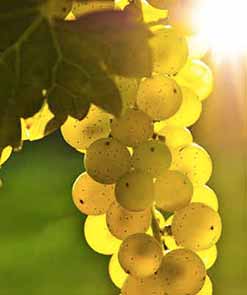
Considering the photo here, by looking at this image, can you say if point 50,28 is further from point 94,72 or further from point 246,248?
point 246,248

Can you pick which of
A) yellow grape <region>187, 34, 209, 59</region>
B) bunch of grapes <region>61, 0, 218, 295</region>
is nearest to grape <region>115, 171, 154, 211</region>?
bunch of grapes <region>61, 0, 218, 295</region>

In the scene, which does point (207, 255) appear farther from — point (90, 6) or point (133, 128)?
point (90, 6)

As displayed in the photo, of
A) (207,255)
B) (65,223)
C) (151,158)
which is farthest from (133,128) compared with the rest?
(65,223)

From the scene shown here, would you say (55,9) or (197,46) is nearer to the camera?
(55,9)

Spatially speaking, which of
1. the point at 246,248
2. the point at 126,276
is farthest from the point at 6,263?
the point at 126,276

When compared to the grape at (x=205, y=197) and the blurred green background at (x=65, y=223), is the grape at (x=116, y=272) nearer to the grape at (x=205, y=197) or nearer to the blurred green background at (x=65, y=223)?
the grape at (x=205, y=197)

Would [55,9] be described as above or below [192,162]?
above
